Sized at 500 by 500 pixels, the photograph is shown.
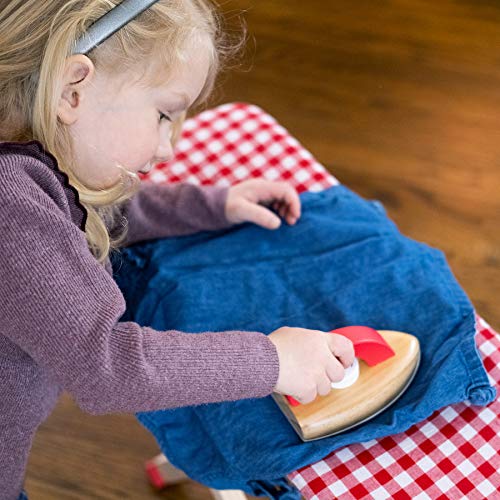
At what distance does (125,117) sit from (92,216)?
0.41 ft

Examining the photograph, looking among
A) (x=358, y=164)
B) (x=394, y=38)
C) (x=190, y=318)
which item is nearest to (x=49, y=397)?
(x=190, y=318)

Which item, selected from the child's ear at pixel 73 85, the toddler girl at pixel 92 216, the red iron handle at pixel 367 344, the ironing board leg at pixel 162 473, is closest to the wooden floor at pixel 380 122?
the ironing board leg at pixel 162 473

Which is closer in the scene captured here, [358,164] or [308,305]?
[308,305]

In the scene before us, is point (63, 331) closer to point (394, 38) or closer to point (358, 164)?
point (358, 164)

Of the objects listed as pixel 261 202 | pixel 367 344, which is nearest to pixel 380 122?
pixel 261 202

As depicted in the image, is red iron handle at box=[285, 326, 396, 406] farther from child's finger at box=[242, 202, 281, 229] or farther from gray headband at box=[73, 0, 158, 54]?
gray headband at box=[73, 0, 158, 54]

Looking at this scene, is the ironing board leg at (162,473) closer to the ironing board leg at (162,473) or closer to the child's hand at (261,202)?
the ironing board leg at (162,473)

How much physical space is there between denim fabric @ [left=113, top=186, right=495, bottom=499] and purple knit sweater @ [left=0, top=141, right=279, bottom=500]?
107mm

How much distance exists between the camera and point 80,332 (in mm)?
624

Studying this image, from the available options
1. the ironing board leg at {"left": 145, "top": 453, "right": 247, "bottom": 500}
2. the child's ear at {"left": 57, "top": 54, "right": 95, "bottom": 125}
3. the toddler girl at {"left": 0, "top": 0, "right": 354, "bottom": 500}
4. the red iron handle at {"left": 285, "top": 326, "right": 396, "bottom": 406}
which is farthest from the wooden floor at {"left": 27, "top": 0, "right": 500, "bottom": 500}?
the child's ear at {"left": 57, "top": 54, "right": 95, "bottom": 125}

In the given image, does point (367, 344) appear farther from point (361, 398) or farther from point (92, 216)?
point (92, 216)

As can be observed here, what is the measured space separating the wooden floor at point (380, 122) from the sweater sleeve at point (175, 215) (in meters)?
0.49

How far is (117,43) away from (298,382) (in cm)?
36

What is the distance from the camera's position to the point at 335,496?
730mm
